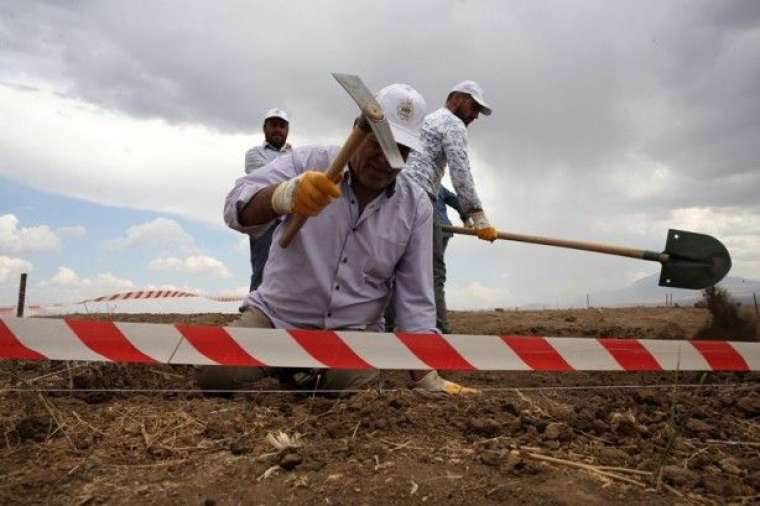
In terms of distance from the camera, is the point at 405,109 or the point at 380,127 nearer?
the point at 380,127

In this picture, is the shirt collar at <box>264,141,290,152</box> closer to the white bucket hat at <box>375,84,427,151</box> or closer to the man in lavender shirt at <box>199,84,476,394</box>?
the man in lavender shirt at <box>199,84,476,394</box>

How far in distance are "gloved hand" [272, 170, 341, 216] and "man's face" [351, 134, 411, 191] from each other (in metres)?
0.32

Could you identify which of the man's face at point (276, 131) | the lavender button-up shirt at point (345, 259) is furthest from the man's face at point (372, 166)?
the man's face at point (276, 131)

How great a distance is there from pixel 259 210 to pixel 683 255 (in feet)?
15.2

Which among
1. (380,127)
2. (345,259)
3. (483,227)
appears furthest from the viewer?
(483,227)

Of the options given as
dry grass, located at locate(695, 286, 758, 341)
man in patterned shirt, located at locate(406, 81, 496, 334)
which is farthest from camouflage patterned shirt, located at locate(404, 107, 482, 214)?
dry grass, located at locate(695, 286, 758, 341)

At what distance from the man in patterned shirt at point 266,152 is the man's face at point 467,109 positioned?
1595 mm

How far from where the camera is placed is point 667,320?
8.45 m

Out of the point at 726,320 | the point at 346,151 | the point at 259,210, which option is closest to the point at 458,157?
the point at 259,210

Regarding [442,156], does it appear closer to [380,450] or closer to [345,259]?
[345,259]

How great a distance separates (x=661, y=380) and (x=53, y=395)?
13.2 feet

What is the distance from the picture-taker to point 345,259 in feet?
10.9

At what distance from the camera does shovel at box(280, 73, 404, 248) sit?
2521mm

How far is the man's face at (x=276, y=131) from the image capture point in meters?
6.17
